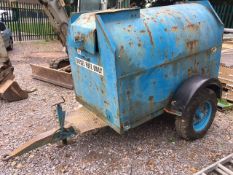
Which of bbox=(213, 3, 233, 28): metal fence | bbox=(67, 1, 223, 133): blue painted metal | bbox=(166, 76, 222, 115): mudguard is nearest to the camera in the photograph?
bbox=(67, 1, 223, 133): blue painted metal

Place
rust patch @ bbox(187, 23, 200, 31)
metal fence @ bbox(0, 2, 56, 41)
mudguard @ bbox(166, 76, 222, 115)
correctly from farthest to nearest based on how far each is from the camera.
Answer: metal fence @ bbox(0, 2, 56, 41)
rust patch @ bbox(187, 23, 200, 31)
mudguard @ bbox(166, 76, 222, 115)

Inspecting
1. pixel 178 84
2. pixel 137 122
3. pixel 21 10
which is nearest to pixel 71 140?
pixel 137 122

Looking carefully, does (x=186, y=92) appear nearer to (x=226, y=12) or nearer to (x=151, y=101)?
(x=151, y=101)

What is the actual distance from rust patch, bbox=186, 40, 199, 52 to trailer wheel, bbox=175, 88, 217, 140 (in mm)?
547

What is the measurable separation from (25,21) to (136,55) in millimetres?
11442

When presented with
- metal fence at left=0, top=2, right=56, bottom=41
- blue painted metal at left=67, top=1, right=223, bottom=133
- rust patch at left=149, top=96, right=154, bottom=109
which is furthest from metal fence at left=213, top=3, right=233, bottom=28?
rust patch at left=149, top=96, right=154, bottom=109

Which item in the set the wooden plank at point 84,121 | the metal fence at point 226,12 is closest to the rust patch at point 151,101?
the wooden plank at point 84,121

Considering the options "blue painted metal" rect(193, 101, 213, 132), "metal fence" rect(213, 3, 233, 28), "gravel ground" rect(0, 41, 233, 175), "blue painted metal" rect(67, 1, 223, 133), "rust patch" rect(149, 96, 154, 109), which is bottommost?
"gravel ground" rect(0, 41, 233, 175)

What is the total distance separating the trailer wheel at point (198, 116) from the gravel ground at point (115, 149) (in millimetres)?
155

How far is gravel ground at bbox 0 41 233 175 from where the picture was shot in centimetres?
→ 345

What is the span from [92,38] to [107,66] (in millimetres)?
347

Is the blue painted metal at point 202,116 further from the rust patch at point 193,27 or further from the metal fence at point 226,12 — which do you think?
the metal fence at point 226,12

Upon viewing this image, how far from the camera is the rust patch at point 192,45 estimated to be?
3.66 metres

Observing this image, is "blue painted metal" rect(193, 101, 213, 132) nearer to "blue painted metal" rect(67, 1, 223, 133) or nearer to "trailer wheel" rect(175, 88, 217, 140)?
"trailer wheel" rect(175, 88, 217, 140)
